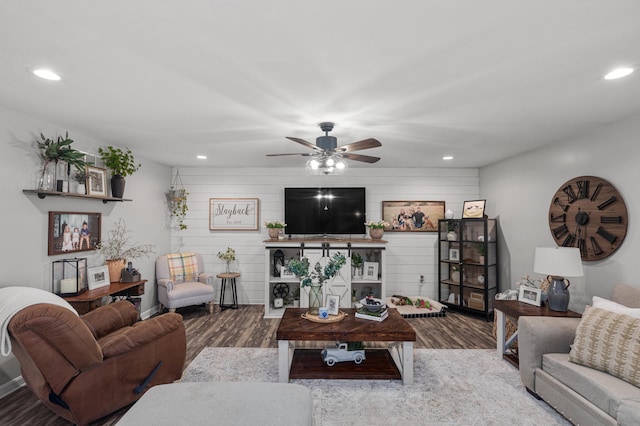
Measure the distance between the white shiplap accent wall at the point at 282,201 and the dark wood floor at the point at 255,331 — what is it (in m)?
0.67

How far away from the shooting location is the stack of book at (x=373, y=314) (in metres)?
3.17

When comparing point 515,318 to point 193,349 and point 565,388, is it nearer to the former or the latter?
point 565,388

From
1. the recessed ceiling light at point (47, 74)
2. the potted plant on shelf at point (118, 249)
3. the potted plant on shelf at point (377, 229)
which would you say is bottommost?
the potted plant on shelf at point (118, 249)

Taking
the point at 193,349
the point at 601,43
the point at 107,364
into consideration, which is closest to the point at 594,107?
the point at 601,43

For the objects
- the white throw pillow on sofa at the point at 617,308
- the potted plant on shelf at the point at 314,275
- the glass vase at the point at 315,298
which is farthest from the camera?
the glass vase at the point at 315,298

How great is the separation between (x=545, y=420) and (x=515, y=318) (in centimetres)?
97

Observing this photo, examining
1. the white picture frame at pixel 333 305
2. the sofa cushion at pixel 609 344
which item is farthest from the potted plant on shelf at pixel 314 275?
the sofa cushion at pixel 609 344

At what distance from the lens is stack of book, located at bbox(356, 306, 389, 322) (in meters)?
3.17

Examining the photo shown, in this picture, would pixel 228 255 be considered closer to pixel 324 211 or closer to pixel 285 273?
pixel 285 273

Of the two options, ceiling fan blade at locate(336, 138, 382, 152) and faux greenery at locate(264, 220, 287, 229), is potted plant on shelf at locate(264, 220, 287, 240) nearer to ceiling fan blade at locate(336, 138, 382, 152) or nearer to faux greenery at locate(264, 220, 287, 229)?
Result: faux greenery at locate(264, 220, 287, 229)

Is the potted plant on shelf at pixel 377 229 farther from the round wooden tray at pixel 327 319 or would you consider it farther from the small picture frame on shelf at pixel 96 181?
the small picture frame on shelf at pixel 96 181

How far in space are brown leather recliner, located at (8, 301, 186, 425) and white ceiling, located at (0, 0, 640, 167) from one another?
158 cm

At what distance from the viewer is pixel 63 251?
3.22m

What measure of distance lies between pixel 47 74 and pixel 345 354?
128 inches
